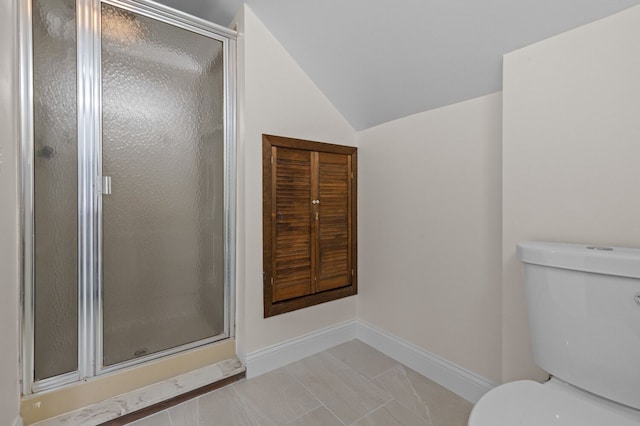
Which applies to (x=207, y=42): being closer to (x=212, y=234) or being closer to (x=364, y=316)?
(x=212, y=234)

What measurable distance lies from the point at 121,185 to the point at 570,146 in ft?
6.25

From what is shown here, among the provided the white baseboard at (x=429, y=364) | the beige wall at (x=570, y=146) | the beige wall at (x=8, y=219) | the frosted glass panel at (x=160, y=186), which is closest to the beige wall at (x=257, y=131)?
the frosted glass panel at (x=160, y=186)

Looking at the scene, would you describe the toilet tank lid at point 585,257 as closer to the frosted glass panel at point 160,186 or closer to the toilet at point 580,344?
the toilet at point 580,344

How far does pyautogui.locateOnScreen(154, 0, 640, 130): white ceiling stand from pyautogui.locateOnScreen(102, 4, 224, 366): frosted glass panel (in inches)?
19.6

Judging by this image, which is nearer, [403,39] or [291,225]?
[403,39]

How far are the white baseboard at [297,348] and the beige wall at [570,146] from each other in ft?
3.43

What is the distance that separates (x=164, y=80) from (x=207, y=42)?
0.35 m

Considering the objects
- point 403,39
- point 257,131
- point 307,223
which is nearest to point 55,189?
point 257,131

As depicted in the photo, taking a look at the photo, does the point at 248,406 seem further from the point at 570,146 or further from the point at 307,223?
the point at 570,146

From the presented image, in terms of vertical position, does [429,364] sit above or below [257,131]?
below

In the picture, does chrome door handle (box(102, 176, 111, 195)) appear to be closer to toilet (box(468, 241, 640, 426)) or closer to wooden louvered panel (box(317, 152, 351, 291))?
wooden louvered panel (box(317, 152, 351, 291))

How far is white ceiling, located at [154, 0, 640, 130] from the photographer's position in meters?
1.09

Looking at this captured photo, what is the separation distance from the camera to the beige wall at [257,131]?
1.64m

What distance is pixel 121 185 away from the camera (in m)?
1.40
